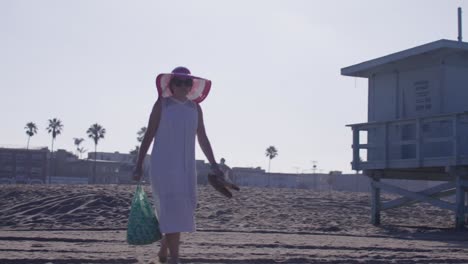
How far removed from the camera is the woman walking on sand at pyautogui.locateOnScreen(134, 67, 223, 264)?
539cm

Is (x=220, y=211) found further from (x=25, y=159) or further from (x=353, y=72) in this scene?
(x=25, y=159)

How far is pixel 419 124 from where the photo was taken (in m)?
14.0

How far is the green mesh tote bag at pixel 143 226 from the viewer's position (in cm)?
576

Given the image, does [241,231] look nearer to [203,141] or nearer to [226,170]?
[226,170]

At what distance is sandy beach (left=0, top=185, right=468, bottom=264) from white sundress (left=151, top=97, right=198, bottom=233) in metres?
0.97

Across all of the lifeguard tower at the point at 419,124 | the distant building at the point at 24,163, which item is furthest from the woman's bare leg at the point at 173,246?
the distant building at the point at 24,163

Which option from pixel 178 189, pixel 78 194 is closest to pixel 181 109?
pixel 178 189

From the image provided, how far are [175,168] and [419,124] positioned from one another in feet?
31.6

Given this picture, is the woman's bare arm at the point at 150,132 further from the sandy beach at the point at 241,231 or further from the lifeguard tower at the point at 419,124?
the lifeguard tower at the point at 419,124

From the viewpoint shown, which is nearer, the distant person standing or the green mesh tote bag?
the green mesh tote bag

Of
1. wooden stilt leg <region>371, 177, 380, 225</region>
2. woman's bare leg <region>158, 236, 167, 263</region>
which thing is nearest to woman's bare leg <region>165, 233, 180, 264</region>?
woman's bare leg <region>158, 236, 167, 263</region>

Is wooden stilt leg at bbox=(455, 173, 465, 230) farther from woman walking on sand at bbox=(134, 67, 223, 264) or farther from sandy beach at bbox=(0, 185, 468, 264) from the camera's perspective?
woman walking on sand at bbox=(134, 67, 223, 264)

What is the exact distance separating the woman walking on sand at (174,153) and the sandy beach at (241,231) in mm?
965

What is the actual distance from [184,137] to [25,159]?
73.0 metres
